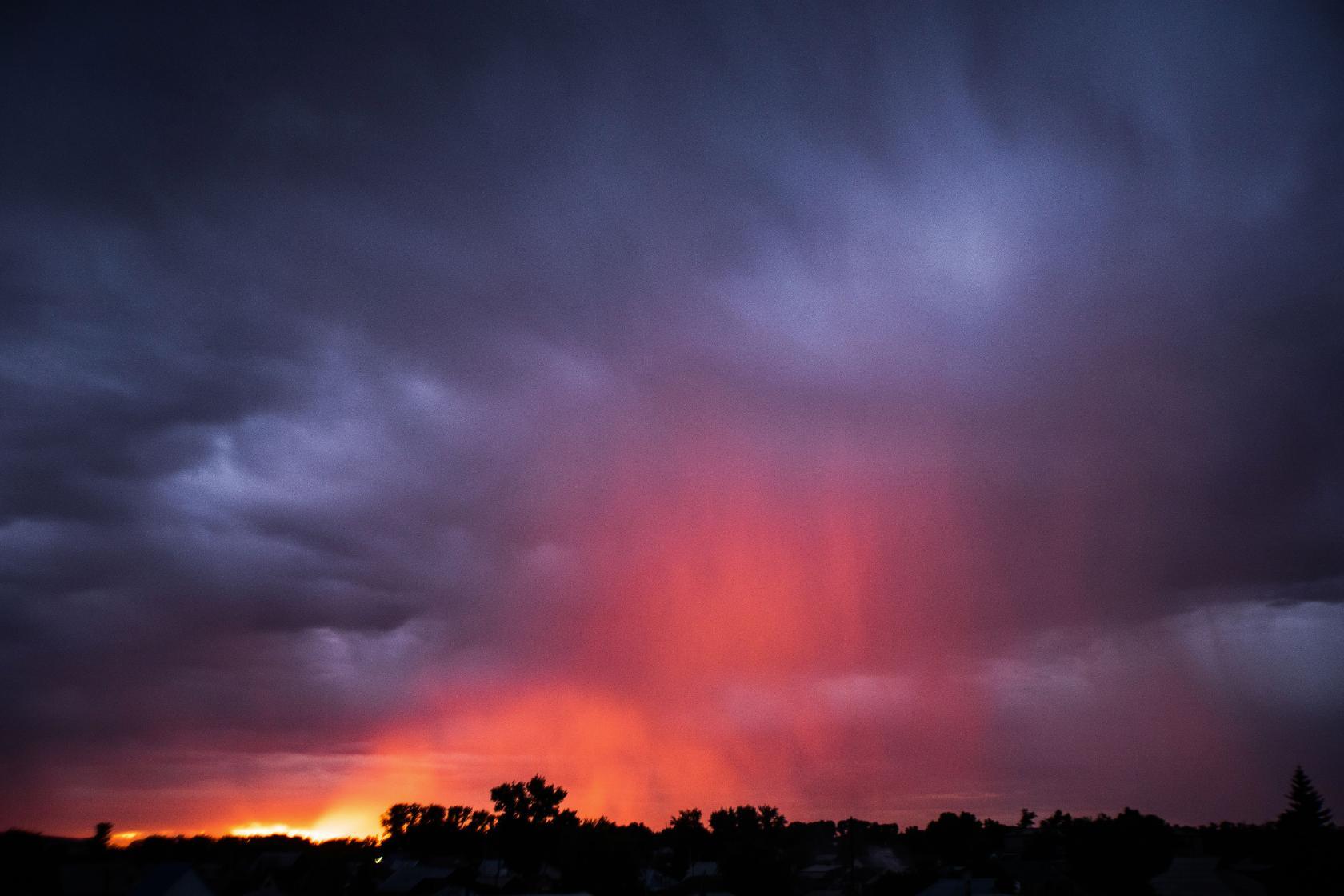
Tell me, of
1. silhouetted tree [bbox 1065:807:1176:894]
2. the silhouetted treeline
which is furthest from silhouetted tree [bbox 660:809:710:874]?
silhouetted tree [bbox 1065:807:1176:894]

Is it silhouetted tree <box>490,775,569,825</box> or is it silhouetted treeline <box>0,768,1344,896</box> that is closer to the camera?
silhouetted treeline <box>0,768,1344,896</box>

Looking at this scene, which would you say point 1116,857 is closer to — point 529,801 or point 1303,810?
point 1303,810

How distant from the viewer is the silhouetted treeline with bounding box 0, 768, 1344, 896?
2852 inches

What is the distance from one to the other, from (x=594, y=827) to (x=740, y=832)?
54.3 metres

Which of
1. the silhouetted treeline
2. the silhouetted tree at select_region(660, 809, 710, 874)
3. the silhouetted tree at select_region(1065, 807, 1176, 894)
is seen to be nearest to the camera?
the silhouetted treeline

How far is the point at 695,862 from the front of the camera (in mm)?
127875

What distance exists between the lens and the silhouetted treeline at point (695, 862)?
72.4m

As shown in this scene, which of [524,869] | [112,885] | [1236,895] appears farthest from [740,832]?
[112,885]

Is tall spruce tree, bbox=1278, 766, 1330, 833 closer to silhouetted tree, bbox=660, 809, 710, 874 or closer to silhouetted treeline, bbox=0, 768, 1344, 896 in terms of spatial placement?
silhouetted treeline, bbox=0, 768, 1344, 896

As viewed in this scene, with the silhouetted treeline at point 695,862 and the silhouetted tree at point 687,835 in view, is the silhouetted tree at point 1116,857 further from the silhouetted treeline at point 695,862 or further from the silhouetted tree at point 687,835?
the silhouetted tree at point 687,835

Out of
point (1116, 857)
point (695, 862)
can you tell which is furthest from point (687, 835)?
point (1116, 857)

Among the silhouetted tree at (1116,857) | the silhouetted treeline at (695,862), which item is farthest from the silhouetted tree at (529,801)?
the silhouetted tree at (1116,857)

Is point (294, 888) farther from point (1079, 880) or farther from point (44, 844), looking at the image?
point (1079, 880)

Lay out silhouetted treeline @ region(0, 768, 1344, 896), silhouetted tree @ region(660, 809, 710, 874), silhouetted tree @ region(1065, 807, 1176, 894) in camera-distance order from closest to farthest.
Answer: silhouetted treeline @ region(0, 768, 1344, 896), silhouetted tree @ region(1065, 807, 1176, 894), silhouetted tree @ region(660, 809, 710, 874)
